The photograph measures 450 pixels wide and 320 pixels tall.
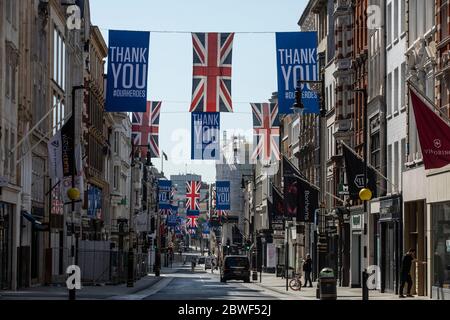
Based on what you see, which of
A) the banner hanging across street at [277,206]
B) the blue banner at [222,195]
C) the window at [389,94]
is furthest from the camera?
the blue banner at [222,195]

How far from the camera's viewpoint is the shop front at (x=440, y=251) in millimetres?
38469

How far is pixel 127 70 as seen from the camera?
139ft

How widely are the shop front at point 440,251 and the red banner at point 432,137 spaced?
925 cm

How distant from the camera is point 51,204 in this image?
60.4 metres

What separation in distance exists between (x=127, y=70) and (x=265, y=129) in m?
25.2

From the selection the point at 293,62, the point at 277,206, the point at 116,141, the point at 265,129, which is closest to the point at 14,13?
the point at 293,62

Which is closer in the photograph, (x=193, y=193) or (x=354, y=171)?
(x=354, y=171)

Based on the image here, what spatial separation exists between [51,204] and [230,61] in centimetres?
2040

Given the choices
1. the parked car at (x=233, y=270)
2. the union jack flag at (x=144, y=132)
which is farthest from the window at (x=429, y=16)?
the parked car at (x=233, y=270)

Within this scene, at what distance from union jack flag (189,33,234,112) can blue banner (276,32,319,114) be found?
2448 millimetres

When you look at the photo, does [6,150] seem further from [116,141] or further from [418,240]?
[116,141]

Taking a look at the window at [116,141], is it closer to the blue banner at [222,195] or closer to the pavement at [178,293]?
the blue banner at [222,195]

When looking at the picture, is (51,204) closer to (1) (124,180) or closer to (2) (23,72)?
(2) (23,72)
